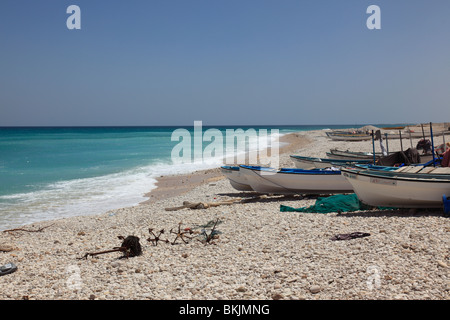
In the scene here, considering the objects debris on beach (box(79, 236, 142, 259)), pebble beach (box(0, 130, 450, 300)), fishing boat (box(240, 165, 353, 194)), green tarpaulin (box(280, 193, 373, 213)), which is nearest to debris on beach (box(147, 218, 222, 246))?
pebble beach (box(0, 130, 450, 300))

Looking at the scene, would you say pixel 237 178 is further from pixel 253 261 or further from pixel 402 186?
pixel 253 261

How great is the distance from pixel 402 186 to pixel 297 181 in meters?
4.15

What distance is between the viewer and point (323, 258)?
20.7 feet

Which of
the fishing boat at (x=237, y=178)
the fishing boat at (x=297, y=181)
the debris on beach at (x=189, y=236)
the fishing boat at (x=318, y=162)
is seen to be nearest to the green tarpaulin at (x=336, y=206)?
the fishing boat at (x=297, y=181)

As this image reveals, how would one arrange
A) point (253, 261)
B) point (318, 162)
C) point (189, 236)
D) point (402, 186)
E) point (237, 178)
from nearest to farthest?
point (253, 261) → point (189, 236) → point (402, 186) → point (237, 178) → point (318, 162)

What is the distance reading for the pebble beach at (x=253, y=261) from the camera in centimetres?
533

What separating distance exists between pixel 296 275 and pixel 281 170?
7.60m

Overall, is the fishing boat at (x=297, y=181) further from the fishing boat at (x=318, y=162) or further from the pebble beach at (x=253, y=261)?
the fishing boat at (x=318, y=162)

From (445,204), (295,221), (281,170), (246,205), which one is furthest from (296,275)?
(281,170)

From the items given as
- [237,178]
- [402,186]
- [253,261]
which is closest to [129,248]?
[253,261]

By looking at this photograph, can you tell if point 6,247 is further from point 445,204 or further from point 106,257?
point 445,204

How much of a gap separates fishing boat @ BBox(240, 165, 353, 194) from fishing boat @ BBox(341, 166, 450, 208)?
242 cm

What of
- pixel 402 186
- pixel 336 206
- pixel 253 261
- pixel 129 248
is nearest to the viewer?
pixel 253 261

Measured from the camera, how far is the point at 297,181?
42.4 feet
